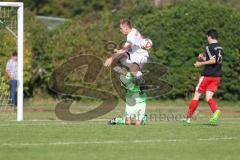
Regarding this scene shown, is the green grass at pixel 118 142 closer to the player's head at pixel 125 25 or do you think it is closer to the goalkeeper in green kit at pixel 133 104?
the goalkeeper in green kit at pixel 133 104

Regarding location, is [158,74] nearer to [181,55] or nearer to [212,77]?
[181,55]

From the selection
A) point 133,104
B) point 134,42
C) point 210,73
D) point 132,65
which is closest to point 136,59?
point 132,65

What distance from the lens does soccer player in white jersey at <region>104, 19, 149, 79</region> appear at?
58.1 feet

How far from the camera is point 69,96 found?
111ft

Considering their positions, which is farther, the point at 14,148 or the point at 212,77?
the point at 212,77

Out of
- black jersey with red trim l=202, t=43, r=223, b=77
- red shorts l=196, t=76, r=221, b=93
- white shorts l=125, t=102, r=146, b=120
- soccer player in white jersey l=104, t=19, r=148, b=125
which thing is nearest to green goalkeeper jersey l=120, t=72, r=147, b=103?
soccer player in white jersey l=104, t=19, r=148, b=125

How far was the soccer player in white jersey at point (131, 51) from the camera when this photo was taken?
1770 centimetres

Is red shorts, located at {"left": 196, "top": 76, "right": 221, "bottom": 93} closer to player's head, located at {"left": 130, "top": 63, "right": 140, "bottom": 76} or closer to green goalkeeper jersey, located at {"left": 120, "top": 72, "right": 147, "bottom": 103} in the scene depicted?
green goalkeeper jersey, located at {"left": 120, "top": 72, "right": 147, "bottom": 103}

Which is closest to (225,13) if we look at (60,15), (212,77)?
(212,77)

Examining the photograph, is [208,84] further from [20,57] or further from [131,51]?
[20,57]

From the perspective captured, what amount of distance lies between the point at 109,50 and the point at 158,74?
2913mm

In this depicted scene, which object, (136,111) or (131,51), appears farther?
(131,51)

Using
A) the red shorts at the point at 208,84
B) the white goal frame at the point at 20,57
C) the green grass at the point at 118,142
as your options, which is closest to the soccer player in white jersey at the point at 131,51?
the red shorts at the point at 208,84

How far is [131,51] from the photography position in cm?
1802
